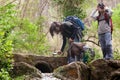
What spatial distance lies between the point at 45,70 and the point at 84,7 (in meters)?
5.71

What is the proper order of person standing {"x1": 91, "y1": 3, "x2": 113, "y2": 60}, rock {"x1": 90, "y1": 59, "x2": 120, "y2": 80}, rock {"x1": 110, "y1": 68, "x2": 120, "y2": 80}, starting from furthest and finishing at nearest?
1. person standing {"x1": 91, "y1": 3, "x2": 113, "y2": 60}
2. rock {"x1": 90, "y1": 59, "x2": 120, "y2": 80}
3. rock {"x1": 110, "y1": 68, "x2": 120, "y2": 80}

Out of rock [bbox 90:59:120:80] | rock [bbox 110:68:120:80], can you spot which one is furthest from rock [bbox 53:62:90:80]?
rock [bbox 110:68:120:80]

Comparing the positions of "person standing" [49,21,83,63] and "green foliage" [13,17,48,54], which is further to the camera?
"green foliage" [13,17,48,54]

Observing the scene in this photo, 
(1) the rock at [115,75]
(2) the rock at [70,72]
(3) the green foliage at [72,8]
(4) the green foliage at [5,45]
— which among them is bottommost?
(1) the rock at [115,75]

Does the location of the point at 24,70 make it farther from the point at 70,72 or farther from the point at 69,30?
the point at 69,30

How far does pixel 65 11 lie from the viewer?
1490 centimetres

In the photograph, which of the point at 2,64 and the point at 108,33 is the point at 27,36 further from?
the point at 2,64

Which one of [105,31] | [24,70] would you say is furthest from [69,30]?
[24,70]

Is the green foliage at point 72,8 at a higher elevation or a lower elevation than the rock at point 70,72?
higher

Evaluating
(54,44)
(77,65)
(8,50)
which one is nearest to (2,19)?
(8,50)

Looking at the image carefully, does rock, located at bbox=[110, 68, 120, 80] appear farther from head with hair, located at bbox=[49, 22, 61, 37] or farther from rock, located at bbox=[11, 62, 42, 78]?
head with hair, located at bbox=[49, 22, 61, 37]

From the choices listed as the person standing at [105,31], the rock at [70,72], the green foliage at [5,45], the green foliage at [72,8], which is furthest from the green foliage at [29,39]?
the green foliage at [5,45]

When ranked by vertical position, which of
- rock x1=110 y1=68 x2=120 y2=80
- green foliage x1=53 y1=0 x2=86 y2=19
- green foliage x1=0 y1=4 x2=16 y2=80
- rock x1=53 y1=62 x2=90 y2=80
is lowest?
rock x1=110 y1=68 x2=120 y2=80

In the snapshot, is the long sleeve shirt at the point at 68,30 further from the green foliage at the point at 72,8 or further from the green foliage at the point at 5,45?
the green foliage at the point at 72,8
